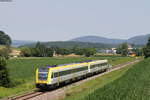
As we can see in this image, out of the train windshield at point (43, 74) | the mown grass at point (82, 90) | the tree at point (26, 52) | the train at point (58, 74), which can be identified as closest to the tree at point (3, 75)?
the train at point (58, 74)

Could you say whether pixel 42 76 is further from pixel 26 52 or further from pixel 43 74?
pixel 26 52

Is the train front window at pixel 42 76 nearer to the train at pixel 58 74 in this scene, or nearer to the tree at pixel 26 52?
the train at pixel 58 74

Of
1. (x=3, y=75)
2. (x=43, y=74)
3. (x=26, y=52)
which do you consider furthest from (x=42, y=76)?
(x=26, y=52)

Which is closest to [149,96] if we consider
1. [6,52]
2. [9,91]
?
[9,91]

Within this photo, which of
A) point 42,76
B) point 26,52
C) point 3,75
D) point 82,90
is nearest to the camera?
point 42,76

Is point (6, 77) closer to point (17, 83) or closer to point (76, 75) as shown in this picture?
point (17, 83)

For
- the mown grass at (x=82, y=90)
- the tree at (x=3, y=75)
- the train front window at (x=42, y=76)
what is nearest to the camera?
the mown grass at (x=82, y=90)

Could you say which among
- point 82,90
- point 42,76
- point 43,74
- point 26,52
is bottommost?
point 82,90

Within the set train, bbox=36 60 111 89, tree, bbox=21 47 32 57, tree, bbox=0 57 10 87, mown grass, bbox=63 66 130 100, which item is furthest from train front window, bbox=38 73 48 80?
tree, bbox=21 47 32 57

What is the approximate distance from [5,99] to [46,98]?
443 cm

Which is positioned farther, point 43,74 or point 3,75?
point 3,75

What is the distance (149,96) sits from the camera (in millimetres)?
16625

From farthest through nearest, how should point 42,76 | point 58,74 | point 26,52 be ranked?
point 26,52, point 58,74, point 42,76

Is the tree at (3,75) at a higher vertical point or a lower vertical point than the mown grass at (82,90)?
higher
